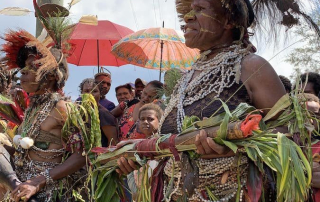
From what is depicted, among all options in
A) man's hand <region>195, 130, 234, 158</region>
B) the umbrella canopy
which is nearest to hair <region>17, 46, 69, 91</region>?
man's hand <region>195, 130, 234, 158</region>

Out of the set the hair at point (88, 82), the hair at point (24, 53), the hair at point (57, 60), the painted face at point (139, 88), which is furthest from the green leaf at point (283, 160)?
the painted face at point (139, 88)

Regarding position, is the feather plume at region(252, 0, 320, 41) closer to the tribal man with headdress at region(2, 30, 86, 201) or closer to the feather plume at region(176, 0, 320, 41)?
the feather plume at region(176, 0, 320, 41)

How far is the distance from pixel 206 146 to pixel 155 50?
5060 millimetres

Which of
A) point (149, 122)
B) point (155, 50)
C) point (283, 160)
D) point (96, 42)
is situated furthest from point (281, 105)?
point (96, 42)

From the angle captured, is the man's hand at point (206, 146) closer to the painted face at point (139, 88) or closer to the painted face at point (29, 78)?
the painted face at point (29, 78)

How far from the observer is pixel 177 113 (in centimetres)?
304

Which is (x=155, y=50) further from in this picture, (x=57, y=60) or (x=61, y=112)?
(x=61, y=112)

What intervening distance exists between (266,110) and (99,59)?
5312mm

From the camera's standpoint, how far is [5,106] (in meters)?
4.69

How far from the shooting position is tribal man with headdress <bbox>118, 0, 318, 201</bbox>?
8.63 ft

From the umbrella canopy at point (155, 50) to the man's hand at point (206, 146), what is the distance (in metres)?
4.69

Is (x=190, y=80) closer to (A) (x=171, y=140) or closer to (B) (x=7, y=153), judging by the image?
(A) (x=171, y=140)

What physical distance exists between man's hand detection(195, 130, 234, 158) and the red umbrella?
529 cm

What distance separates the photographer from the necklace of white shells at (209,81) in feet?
9.68
